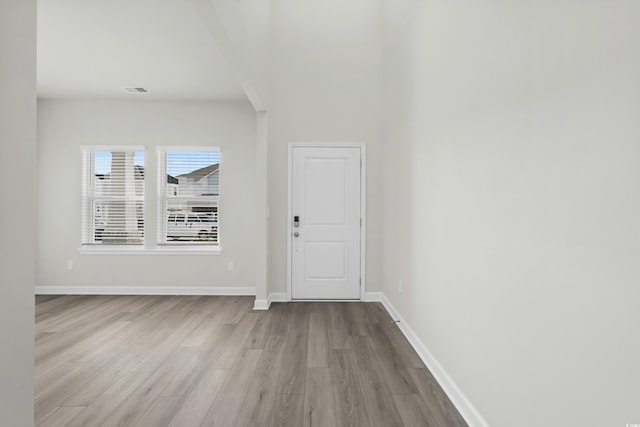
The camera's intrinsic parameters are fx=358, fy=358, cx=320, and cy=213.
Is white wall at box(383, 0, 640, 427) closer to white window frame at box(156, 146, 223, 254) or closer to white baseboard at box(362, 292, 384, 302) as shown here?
white baseboard at box(362, 292, 384, 302)

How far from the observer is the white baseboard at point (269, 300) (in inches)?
173

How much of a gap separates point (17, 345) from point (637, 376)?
5.27 ft

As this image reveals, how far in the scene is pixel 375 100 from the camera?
190 inches

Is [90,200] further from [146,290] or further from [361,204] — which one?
[361,204]

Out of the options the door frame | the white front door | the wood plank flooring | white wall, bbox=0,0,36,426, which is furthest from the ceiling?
the wood plank flooring

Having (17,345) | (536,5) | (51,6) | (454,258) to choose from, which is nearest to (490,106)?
(536,5)

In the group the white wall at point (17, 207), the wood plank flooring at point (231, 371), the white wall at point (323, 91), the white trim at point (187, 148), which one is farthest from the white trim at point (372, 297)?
the white wall at point (17, 207)

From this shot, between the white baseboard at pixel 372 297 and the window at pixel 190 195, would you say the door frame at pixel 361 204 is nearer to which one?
the white baseboard at pixel 372 297

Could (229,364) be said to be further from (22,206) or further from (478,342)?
(22,206)

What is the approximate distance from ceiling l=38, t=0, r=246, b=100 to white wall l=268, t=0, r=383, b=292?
31.6 inches

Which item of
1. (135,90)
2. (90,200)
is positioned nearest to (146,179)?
(90,200)

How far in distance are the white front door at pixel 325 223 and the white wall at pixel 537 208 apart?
2.11 metres

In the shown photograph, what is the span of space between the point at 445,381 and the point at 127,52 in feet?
13.9

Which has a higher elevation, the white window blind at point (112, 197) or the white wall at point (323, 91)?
the white wall at point (323, 91)
